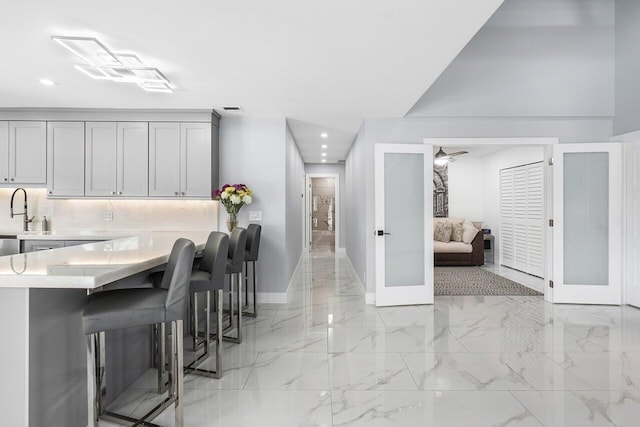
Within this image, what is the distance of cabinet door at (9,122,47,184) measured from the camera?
434 cm

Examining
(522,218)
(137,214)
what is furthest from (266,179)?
(522,218)

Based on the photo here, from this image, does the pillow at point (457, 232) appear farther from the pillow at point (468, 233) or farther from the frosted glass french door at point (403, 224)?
the frosted glass french door at point (403, 224)

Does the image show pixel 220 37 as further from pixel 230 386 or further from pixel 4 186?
pixel 4 186

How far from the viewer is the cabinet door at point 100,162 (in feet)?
14.2

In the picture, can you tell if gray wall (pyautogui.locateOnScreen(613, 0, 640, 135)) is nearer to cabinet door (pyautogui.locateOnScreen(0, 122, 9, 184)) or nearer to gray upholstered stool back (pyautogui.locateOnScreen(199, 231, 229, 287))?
gray upholstered stool back (pyautogui.locateOnScreen(199, 231, 229, 287))

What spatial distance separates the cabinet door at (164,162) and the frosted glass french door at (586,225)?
187 inches

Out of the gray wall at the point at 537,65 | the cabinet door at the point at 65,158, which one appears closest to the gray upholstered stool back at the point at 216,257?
the cabinet door at the point at 65,158

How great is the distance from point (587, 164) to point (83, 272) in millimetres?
5360

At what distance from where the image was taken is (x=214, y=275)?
2.53 meters

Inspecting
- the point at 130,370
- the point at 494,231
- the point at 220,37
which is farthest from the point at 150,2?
the point at 494,231

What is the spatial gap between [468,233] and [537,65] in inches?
139

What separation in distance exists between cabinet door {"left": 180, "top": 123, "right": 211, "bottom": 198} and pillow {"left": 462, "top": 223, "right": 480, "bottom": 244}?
5.23 m

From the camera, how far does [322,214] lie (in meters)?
9.75

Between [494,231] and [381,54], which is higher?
[381,54]
